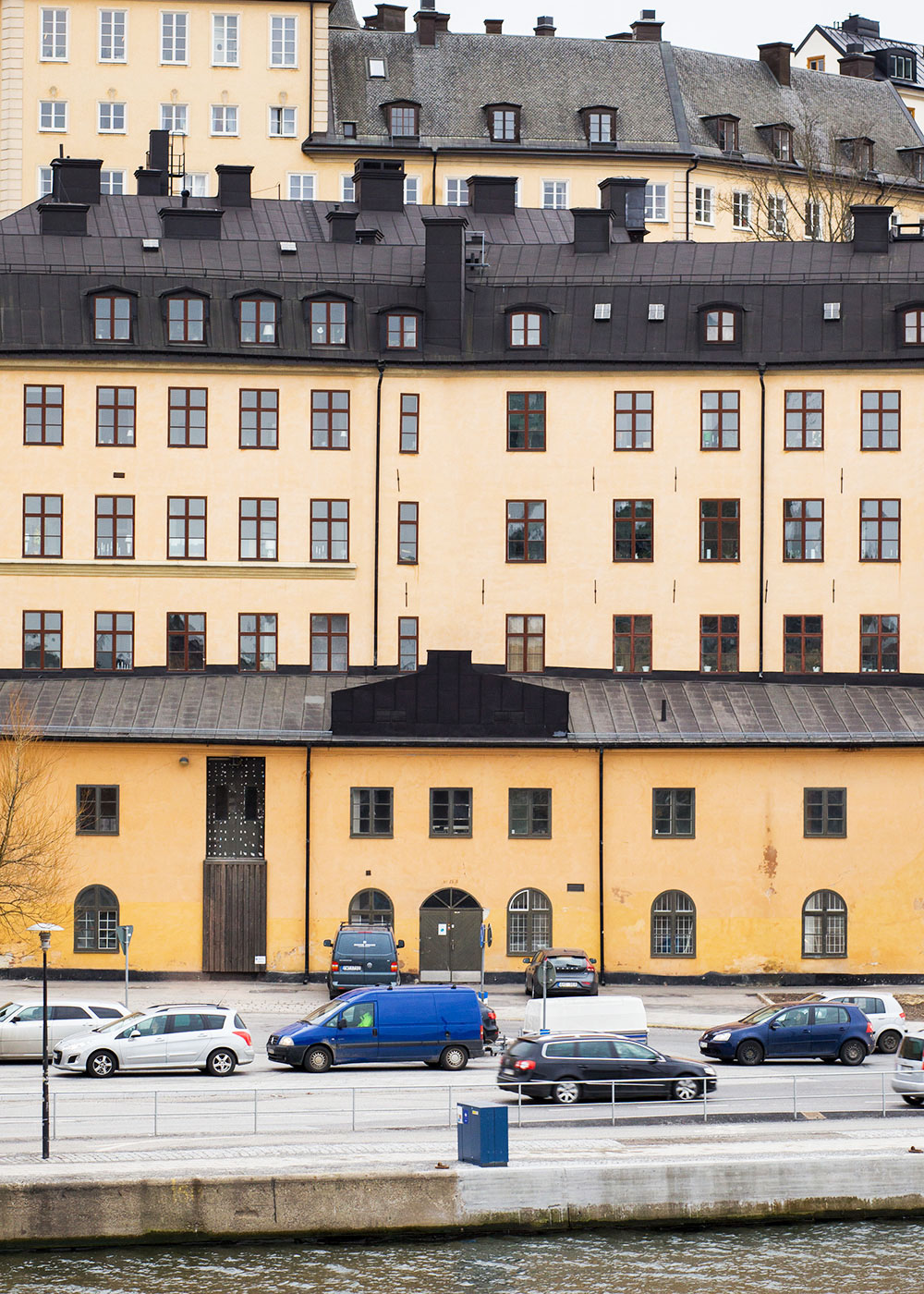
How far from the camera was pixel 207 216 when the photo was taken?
71.6 meters

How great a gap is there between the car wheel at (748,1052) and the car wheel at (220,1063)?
37.0 feet

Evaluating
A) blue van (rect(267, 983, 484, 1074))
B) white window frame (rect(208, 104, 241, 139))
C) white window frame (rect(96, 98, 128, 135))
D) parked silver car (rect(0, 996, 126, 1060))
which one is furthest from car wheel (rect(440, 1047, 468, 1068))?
white window frame (rect(96, 98, 128, 135))

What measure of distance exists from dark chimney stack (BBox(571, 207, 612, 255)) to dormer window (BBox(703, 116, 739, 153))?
104 ft

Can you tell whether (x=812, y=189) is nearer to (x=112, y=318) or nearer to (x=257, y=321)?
(x=257, y=321)

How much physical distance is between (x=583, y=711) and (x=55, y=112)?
43869 mm

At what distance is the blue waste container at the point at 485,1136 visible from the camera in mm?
34344

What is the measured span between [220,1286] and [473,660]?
3762cm

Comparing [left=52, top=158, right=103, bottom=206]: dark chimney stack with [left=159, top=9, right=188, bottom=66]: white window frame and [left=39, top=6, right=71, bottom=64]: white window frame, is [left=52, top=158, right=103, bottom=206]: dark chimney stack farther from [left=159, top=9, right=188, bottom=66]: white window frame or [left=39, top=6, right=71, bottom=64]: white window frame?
[left=159, top=9, right=188, bottom=66]: white window frame

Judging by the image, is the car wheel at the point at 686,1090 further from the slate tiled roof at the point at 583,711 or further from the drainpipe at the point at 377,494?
the drainpipe at the point at 377,494

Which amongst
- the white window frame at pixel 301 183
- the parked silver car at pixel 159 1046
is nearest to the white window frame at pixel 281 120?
the white window frame at pixel 301 183

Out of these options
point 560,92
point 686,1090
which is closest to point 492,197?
point 560,92

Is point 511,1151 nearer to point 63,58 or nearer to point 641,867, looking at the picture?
point 641,867

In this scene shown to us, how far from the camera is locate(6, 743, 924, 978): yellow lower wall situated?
61938 millimetres

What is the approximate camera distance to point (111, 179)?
91.9 metres
